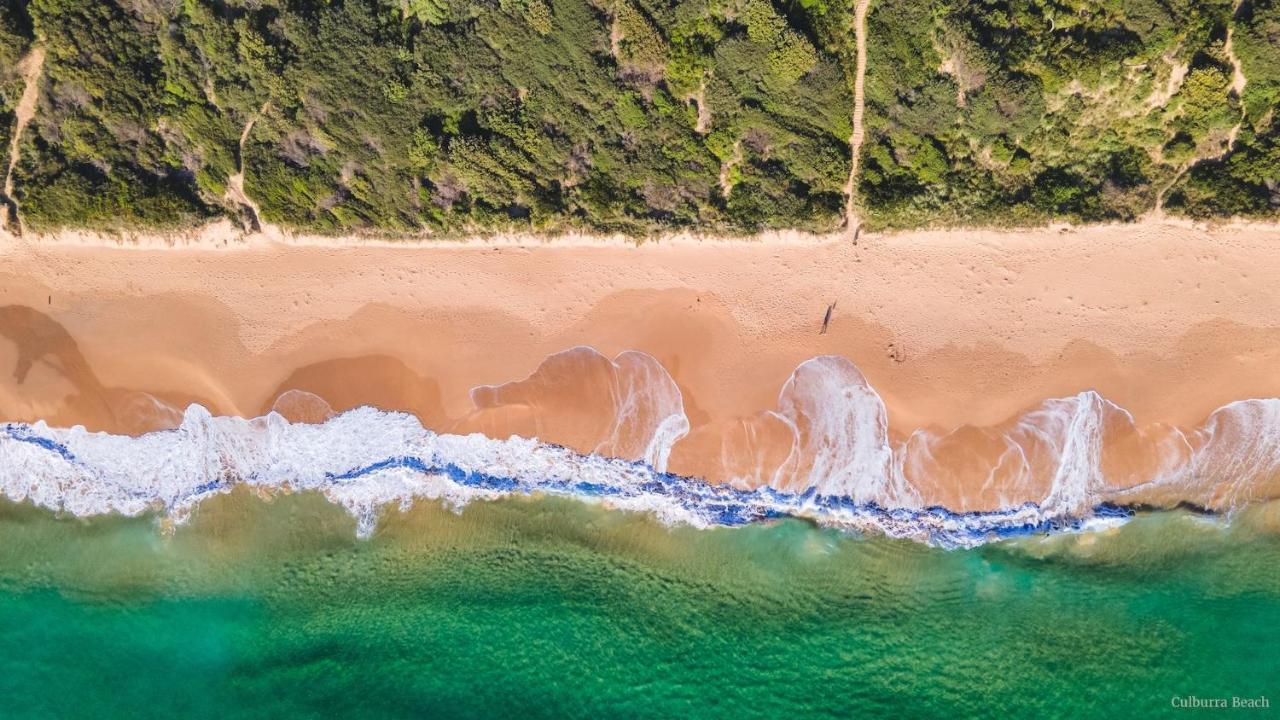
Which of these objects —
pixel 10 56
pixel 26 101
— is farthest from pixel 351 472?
pixel 10 56

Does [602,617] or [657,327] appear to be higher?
[657,327]

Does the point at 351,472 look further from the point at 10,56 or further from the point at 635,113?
the point at 10,56

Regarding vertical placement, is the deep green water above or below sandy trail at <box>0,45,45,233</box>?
below

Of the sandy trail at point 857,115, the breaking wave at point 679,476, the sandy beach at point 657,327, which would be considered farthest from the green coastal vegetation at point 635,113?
the breaking wave at point 679,476

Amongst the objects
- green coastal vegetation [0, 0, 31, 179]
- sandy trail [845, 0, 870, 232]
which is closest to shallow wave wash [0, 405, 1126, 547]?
sandy trail [845, 0, 870, 232]

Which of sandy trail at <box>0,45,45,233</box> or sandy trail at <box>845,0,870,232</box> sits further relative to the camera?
sandy trail at <box>0,45,45,233</box>

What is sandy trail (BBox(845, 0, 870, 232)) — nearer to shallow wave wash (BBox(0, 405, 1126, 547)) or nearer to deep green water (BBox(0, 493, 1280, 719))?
shallow wave wash (BBox(0, 405, 1126, 547))

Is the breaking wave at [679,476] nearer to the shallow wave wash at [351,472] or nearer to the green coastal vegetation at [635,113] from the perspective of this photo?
the shallow wave wash at [351,472]
